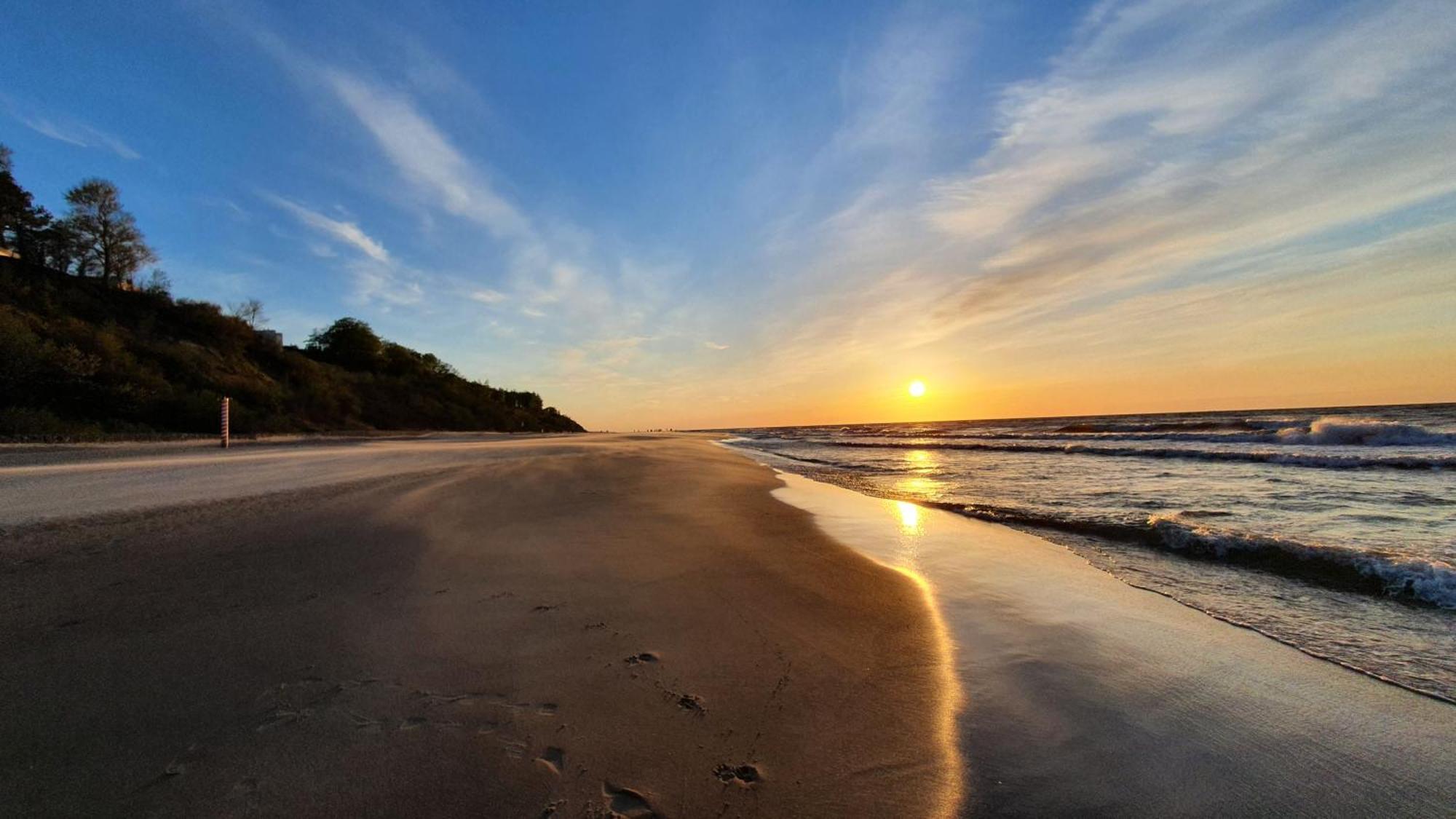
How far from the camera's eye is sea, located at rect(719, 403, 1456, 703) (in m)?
3.60

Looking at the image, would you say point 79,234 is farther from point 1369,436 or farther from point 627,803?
point 1369,436

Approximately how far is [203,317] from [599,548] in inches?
1339

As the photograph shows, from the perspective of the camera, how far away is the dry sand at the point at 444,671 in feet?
5.84

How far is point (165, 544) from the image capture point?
4.25 metres

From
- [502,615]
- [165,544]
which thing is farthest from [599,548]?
[165,544]

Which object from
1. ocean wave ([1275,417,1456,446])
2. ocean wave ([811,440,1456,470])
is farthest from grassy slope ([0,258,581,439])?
ocean wave ([1275,417,1456,446])

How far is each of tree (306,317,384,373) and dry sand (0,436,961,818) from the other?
39.7 metres

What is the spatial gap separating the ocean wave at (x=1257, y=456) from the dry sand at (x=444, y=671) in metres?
14.9

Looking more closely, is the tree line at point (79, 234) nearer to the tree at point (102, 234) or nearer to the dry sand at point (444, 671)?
A: the tree at point (102, 234)

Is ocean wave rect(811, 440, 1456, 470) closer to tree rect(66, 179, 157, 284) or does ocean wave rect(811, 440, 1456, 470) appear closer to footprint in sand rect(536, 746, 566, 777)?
footprint in sand rect(536, 746, 566, 777)

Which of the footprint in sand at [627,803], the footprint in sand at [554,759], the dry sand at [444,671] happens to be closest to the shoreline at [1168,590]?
the dry sand at [444,671]

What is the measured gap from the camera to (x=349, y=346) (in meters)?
39.2

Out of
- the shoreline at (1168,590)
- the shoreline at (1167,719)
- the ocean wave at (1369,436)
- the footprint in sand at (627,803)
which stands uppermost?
the ocean wave at (1369,436)

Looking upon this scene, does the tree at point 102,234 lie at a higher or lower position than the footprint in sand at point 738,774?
higher
